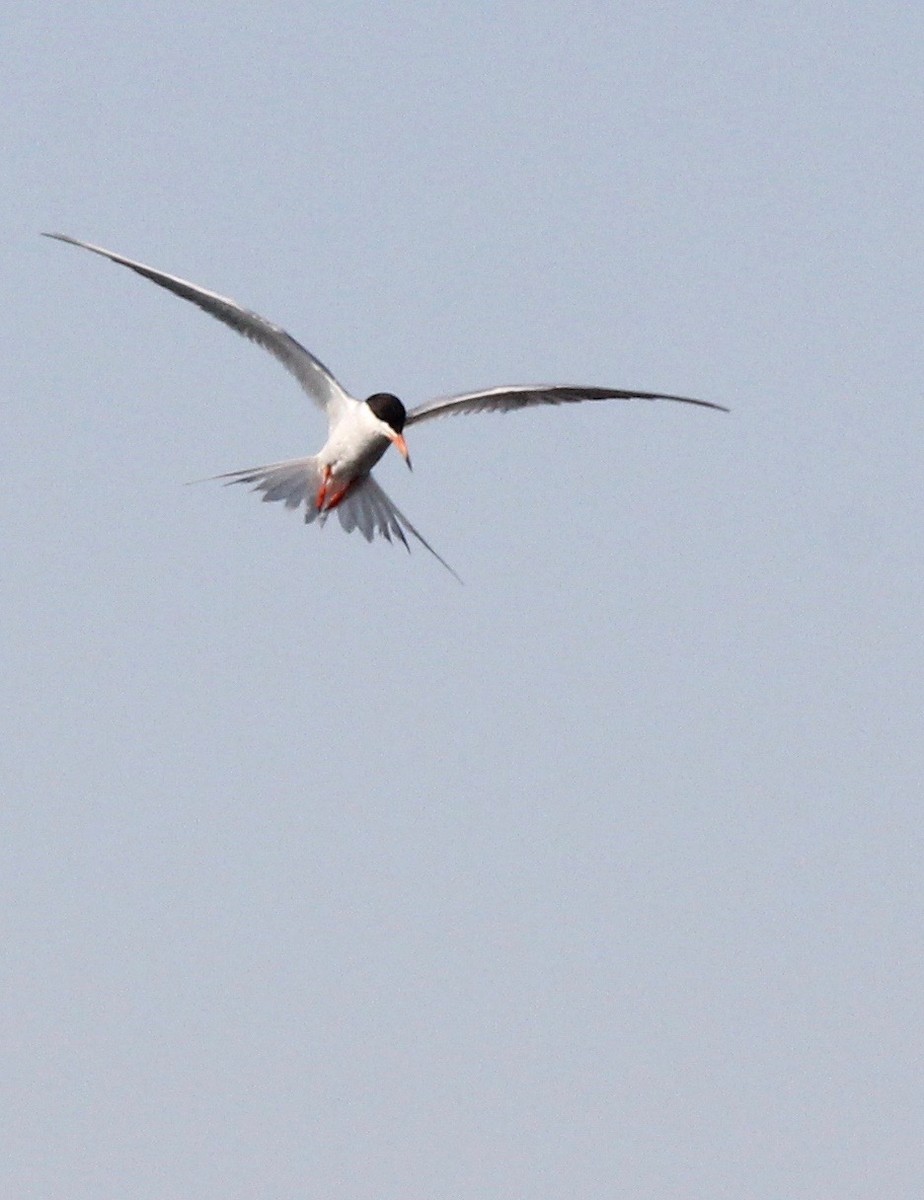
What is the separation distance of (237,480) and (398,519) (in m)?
1.73

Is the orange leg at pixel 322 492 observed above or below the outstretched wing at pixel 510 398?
below

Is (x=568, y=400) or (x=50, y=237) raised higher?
(x=568, y=400)

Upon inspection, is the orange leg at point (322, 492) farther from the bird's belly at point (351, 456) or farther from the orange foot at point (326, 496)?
the bird's belly at point (351, 456)

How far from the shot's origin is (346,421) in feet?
87.2

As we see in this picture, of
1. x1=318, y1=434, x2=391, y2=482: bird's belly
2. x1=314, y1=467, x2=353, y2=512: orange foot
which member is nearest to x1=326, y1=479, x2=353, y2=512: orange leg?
x1=314, y1=467, x2=353, y2=512: orange foot

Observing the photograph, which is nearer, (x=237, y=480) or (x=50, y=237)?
(x=50, y=237)

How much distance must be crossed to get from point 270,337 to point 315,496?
1759 mm

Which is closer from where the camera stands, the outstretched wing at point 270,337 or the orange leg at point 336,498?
the outstretched wing at point 270,337

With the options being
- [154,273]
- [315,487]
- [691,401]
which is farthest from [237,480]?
[691,401]

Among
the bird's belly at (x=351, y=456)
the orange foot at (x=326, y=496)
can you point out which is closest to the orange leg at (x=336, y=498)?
the orange foot at (x=326, y=496)

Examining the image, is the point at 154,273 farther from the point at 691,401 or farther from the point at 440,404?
the point at 691,401

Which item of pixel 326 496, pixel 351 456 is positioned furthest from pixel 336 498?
pixel 351 456

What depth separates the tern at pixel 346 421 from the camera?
26.2 meters

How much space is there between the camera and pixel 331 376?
87.8 feet
